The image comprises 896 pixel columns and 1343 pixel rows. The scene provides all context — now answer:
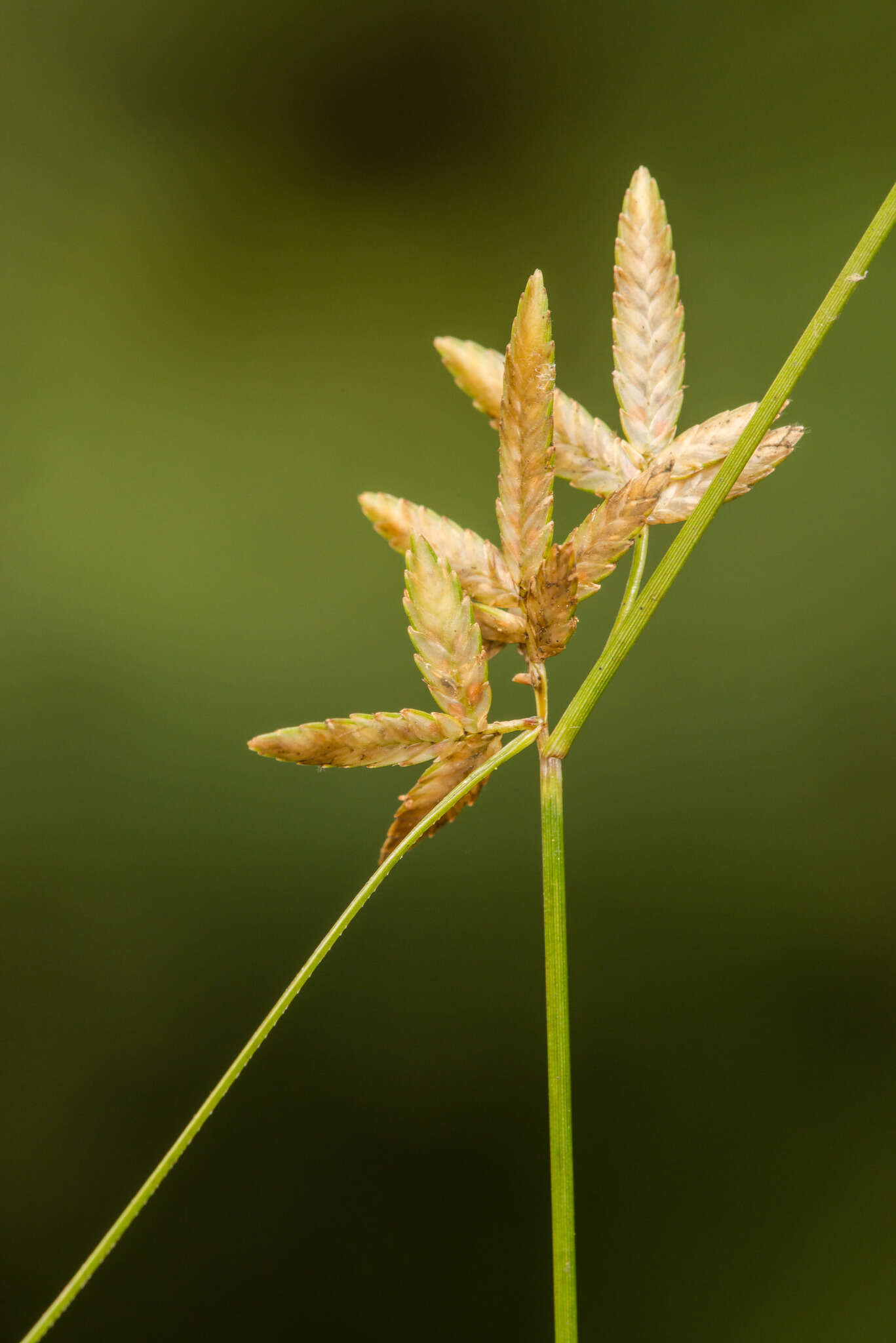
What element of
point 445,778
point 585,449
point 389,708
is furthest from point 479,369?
point 389,708

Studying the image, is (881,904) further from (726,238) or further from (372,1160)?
(726,238)

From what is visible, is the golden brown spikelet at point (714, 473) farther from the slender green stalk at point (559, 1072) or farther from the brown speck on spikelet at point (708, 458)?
the slender green stalk at point (559, 1072)

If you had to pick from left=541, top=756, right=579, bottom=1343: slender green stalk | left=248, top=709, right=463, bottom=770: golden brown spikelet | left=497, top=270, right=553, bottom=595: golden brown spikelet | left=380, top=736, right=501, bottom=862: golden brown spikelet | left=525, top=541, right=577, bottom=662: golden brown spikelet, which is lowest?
left=541, top=756, right=579, bottom=1343: slender green stalk

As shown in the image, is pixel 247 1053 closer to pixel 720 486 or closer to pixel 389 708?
pixel 720 486

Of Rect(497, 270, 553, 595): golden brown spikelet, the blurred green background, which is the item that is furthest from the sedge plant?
the blurred green background

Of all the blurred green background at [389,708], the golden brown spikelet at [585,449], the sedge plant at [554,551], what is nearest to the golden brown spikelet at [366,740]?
the sedge plant at [554,551]

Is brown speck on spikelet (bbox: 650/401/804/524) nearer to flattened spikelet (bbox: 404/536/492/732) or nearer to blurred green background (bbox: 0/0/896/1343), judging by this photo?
flattened spikelet (bbox: 404/536/492/732)

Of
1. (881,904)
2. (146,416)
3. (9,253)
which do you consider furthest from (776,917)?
(9,253)
